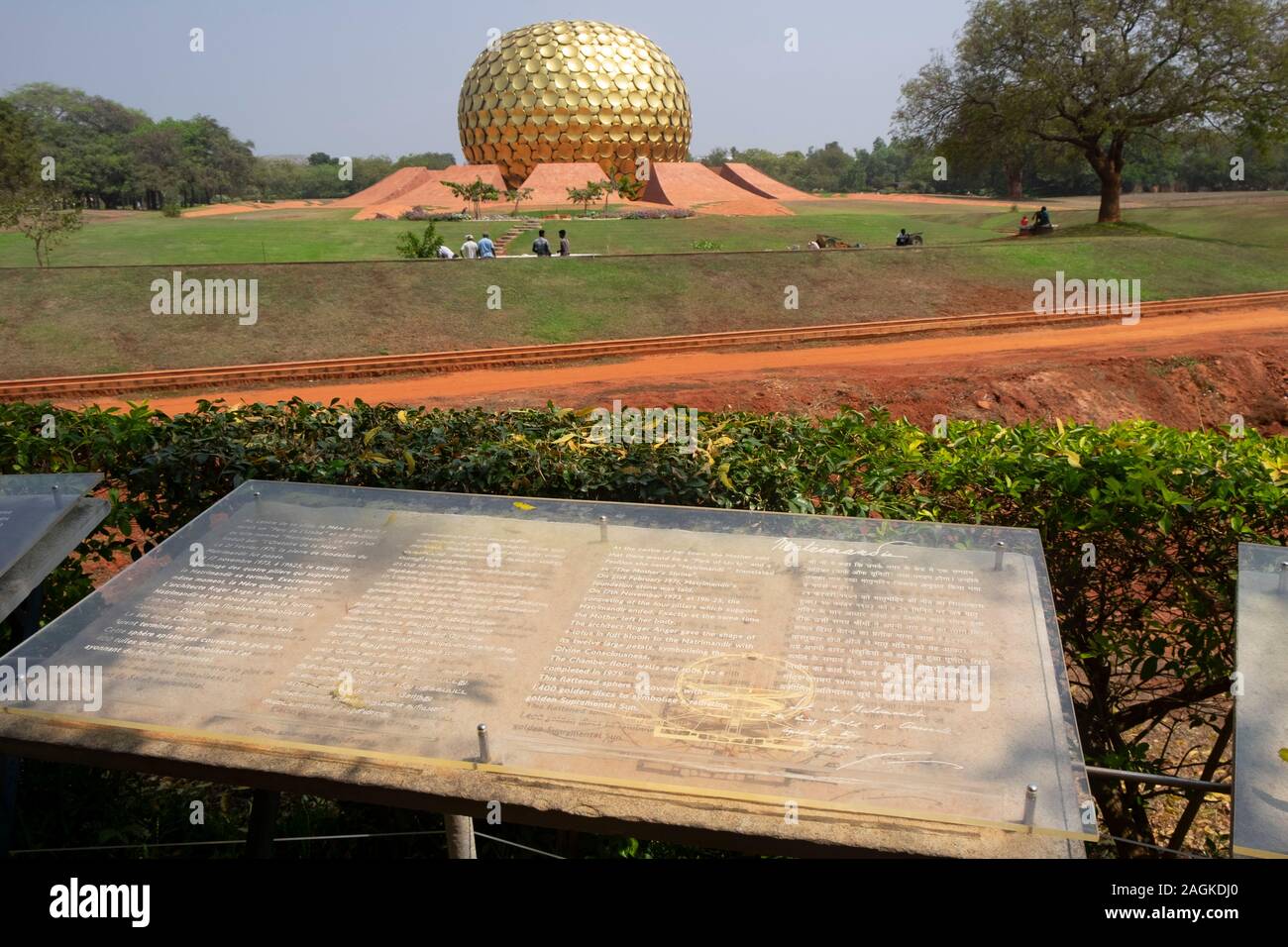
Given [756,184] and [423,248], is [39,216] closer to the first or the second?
[423,248]

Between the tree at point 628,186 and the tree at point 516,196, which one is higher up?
the tree at point 628,186

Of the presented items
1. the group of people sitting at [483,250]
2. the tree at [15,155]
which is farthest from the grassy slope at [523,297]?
the tree at [15,155]

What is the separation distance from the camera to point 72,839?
434cm

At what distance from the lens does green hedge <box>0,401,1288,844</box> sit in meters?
4.04

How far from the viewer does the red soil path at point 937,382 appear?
41.2 feet

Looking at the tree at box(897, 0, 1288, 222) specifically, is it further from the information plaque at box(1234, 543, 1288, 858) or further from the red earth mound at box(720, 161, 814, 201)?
the information plaque at box(1234, 543, 1288, 858)

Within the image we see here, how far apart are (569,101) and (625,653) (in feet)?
120

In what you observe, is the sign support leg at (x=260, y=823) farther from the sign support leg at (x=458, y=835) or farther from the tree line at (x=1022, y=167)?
the tree line at (x=1022, y=167)

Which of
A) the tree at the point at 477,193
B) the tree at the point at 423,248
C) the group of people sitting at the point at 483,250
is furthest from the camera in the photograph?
the tree at the point at 477,193

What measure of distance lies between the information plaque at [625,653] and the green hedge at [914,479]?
71 cm

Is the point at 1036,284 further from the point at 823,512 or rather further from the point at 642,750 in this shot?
the point at 642,750

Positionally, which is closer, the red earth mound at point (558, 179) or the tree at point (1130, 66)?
the tree at point (1130, 66)

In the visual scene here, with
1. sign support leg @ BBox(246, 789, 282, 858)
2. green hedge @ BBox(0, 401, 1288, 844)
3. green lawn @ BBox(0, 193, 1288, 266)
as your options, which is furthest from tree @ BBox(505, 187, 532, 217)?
sign support leg @ BBox(246, 789, 282, 858)

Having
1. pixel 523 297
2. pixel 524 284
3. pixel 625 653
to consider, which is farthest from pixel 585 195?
pixel 625 653
